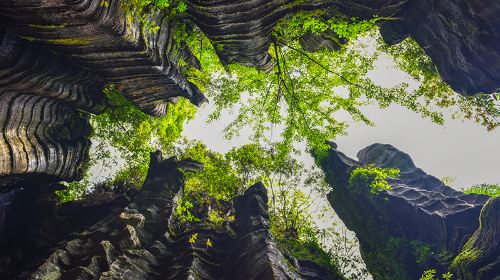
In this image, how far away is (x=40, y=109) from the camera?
38.8 feet

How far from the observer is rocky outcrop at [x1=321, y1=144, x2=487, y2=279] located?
65.2 ft

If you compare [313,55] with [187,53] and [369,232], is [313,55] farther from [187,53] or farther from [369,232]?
[369,232]

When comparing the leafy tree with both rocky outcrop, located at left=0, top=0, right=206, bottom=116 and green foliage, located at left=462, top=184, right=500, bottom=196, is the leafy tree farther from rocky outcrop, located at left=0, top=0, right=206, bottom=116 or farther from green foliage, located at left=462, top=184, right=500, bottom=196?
green foliage, located at left=462, top=184, right=500, bottom=196

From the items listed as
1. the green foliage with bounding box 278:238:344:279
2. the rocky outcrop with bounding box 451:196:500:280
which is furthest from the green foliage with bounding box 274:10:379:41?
the rocky outcrop with bounding box 451:196:500:280

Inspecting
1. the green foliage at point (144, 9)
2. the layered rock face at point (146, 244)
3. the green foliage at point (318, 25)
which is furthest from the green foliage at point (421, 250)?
the green foliage at point (144, 9)

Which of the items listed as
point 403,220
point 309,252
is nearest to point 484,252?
point 403,220

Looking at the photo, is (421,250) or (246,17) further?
(421,250)

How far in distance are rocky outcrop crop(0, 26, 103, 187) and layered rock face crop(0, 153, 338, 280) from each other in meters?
2.34

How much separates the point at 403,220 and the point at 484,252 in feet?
23.1

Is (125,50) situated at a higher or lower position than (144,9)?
lower

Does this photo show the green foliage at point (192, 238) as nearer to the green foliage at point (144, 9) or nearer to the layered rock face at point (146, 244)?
the layered rock face at point (146, 244)

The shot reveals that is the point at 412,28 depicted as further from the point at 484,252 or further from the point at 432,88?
the point at 484,252

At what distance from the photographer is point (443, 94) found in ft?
49.3

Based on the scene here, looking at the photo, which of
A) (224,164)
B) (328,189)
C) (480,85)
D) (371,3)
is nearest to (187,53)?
(371,3)
